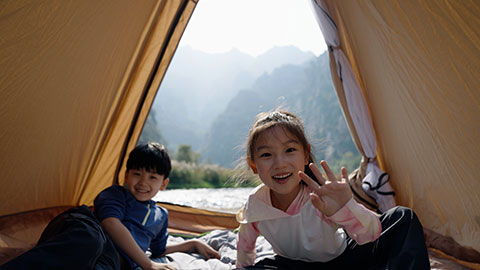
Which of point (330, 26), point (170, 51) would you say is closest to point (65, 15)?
point (170, 51)

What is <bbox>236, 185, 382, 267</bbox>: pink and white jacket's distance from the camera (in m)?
1.16

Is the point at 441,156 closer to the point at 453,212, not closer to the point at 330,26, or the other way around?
the point at 453,212

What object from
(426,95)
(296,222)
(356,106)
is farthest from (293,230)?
(356,106)

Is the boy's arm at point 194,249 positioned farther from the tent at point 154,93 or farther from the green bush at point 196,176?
the green bush at point 196,176

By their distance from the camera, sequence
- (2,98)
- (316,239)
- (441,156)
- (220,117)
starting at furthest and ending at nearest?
(220,117) < (441,156) < (2,98) < (316,239)

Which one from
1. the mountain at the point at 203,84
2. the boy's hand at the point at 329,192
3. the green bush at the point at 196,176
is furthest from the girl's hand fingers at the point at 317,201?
the mountain at the point at 203,84

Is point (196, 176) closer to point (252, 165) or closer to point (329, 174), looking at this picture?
point (252, 165)

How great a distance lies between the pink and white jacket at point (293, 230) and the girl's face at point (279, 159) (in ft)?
0.22

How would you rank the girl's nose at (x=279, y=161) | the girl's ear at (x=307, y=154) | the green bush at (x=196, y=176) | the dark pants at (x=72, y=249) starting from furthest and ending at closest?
the green bush at (x=196, y=176) < the girl's ear at (x=307, y=154) < the girl's nose at (x=279, y=161) < the dark pants at (x=72, y=249)

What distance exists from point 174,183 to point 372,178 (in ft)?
22.6

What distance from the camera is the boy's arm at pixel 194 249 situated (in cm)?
170

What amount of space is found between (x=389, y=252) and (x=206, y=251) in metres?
0.93

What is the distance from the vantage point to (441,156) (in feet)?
5.21

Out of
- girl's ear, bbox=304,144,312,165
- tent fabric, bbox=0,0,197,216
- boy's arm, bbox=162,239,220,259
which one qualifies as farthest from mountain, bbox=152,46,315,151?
girl's ear, bbox=304,144,312,165
